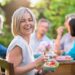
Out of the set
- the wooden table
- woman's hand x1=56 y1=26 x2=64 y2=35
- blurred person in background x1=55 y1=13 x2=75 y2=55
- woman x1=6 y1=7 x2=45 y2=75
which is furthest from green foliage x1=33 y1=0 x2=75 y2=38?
woman x1=6 y1=7 x2=45 y2=75

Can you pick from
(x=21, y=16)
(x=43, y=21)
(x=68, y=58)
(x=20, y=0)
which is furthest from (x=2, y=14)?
(x=21, y=16)

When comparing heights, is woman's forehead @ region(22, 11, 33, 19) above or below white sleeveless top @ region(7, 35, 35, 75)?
above

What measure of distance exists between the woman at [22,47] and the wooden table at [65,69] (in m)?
0.41

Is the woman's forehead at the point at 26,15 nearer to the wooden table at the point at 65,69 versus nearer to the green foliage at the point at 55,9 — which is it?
the wooden table at the point at 65,69

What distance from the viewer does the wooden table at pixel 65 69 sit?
2.36 metres

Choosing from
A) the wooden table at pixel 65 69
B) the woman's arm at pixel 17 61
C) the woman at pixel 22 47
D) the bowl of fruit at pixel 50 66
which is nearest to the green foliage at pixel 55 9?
the wooden table at pixel 65 69

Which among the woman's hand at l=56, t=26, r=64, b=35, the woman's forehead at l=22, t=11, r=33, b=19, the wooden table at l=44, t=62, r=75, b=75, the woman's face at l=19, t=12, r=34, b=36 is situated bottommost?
the wooden table at l=44, t=62, r=75, b=75

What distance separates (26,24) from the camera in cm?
208

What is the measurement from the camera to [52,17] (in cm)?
430

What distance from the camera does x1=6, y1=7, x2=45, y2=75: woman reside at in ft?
6.26

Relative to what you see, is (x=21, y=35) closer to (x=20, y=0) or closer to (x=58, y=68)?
(x=58, y=68)

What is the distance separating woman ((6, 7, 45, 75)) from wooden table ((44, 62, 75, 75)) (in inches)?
16.0

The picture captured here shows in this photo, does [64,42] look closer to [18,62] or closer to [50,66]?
[50,66]

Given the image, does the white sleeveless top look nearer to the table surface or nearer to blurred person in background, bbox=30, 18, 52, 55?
the table surface
